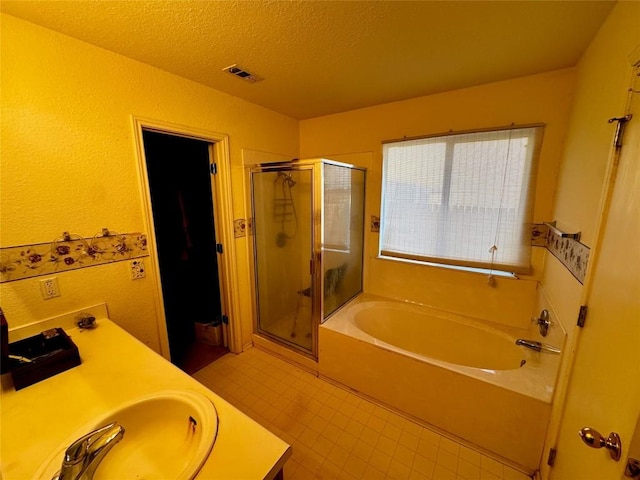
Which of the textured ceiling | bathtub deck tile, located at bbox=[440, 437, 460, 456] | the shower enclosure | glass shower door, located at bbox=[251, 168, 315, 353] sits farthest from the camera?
glass shower door, located at bbox=[251, 168, 315, 353]

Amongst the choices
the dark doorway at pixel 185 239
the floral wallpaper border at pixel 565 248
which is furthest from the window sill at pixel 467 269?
the dark doorway at pixel 185 239

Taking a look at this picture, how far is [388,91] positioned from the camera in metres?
2.10

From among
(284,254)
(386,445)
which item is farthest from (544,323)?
(284,254)

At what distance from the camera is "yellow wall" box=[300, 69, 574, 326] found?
71.1 inches

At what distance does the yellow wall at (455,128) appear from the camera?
1807mm

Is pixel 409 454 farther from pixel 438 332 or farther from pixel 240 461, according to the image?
pixel 240 461

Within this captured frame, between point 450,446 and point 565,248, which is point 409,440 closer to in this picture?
point 450,446

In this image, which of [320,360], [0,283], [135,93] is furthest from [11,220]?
[320,360]

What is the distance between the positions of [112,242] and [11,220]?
42 cm

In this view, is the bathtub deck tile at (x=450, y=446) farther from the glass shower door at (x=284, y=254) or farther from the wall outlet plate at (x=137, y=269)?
the wall outlet plate at (x=137, y=269)

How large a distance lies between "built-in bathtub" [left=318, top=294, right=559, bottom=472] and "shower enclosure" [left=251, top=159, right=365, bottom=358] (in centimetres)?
28

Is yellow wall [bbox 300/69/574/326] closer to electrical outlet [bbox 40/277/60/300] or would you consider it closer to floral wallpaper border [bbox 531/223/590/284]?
floral wallpaper border [bbox 531/223/590/284]

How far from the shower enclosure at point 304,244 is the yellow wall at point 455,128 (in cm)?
28

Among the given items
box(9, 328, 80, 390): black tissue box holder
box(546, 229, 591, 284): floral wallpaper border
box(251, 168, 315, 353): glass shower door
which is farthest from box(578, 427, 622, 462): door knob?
box(9, 328, 80, 390): black tissue box holder
